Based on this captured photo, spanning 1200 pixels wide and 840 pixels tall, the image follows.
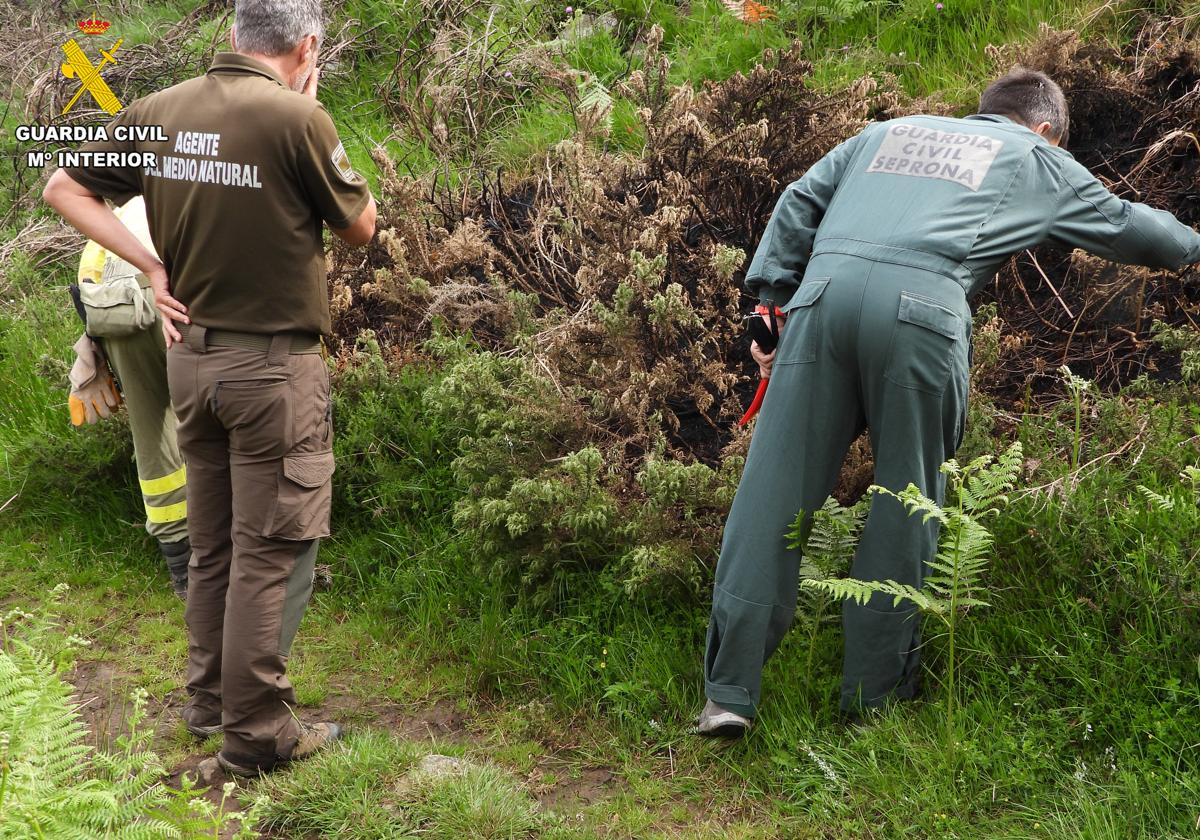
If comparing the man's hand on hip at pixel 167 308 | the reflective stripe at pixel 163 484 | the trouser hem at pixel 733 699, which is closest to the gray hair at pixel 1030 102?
the trouser hem at pixel 733 699

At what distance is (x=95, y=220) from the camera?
3.79 metres

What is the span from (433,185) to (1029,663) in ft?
14.5

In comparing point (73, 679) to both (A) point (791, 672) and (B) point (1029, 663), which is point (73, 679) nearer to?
(A) point (791, 672)

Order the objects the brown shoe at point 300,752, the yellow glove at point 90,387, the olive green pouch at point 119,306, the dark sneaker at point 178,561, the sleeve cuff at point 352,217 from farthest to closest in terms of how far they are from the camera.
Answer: the dark sneaker at point 178,561 → the yellow glove at point 90,387 → the olive green pouch at point 119,306 → the brown shoe at point 300,752 → the sleeve cuff at point 352,217

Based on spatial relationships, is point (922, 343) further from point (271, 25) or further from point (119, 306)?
point (119, 306)

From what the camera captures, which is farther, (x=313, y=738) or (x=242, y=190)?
(x=313, y=738)

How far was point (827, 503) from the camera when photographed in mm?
3789

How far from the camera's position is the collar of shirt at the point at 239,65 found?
353cm

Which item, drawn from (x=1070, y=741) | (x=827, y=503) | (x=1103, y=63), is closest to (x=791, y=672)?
(x=827, y=503)

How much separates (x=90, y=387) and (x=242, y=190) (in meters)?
1.98

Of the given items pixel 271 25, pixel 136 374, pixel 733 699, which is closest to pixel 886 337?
pixel 733 699

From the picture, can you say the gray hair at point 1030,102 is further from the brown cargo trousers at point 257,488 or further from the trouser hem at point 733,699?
the brown cargo trousers at point 257,488

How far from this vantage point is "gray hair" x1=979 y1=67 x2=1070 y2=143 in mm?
3672

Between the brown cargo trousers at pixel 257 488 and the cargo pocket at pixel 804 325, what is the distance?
161cm
